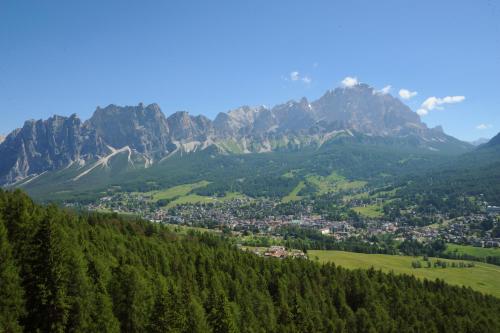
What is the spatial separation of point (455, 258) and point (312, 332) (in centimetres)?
14080

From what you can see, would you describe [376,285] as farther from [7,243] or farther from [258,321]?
[7,243]

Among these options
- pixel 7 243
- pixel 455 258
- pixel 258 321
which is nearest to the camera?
pixel 7 243

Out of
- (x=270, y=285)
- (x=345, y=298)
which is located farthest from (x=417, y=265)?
(x=270, y=285)

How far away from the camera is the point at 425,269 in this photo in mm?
142500

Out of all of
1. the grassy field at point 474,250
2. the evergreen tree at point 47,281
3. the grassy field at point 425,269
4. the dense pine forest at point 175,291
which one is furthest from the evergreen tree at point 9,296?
the grassy field at point 474,250

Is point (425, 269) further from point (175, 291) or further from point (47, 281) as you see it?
point (47, 281)

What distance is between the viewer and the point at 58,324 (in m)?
32.8

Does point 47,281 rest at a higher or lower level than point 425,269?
higher

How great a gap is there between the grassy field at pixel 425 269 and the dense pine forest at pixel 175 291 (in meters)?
27.2

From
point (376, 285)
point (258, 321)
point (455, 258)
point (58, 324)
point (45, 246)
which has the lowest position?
point (455, 258)

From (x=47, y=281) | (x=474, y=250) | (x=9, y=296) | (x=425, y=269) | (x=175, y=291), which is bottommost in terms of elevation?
(x=474, y=250)

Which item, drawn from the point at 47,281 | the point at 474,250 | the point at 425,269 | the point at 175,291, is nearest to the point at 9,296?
the point at 47,281

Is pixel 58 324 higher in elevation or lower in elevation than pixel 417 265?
higher

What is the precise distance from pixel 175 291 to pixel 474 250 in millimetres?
176966
